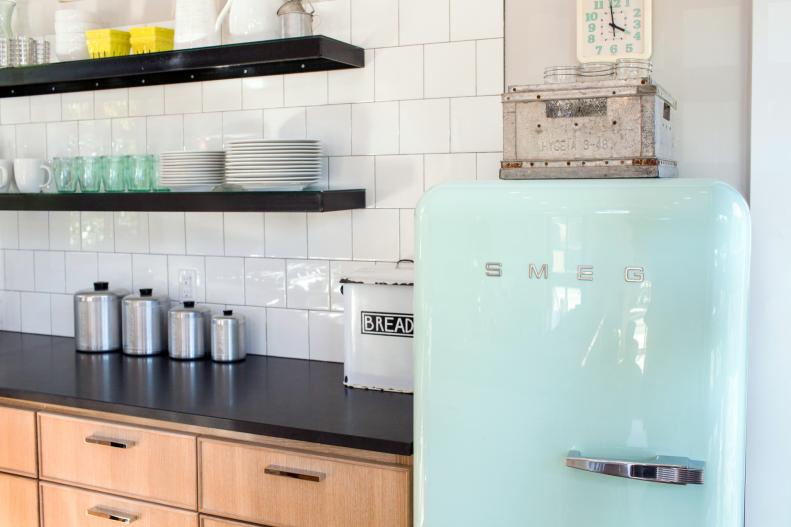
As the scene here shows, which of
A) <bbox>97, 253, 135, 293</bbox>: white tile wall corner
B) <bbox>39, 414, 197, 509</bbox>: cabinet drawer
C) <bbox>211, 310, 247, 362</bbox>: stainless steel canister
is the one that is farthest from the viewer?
<bbox>97, 253, 135, 293</bbox>: white tile wall corner

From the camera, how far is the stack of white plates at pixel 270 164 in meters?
2.33

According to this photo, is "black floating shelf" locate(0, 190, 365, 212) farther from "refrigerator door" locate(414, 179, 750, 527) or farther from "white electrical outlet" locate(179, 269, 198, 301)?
"refrigerator door" locate(414, 179, 750, 527)

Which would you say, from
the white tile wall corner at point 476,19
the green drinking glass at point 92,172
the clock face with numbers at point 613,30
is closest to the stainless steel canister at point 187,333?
the green drinking glass at point 92,172

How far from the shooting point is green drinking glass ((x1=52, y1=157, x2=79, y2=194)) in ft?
8.93

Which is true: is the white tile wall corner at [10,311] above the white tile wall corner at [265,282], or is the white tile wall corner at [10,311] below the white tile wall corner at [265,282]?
below

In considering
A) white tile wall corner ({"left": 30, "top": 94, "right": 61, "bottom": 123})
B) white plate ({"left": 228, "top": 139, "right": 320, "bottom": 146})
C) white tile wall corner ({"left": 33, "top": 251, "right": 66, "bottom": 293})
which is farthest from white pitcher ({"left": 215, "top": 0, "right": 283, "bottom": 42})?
white tile wall corner ({"left": 33, "top": 251, "right": 66, "bottom": 293})

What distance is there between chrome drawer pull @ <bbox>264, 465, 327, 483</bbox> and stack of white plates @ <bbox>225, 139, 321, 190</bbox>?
792 millimetres

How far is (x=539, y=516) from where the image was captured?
60.7 inches

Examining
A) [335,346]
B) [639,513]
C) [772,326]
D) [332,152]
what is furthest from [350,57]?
[639,513]

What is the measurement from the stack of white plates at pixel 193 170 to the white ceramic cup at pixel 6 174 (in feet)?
2.28

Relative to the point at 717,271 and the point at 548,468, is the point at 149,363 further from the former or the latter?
the point at 717,271

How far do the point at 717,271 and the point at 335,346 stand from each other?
1.42 metres

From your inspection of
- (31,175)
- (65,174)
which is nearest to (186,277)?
(65,174)

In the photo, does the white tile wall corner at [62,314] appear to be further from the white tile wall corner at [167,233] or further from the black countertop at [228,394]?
the white tile wall corner at [167,233]
